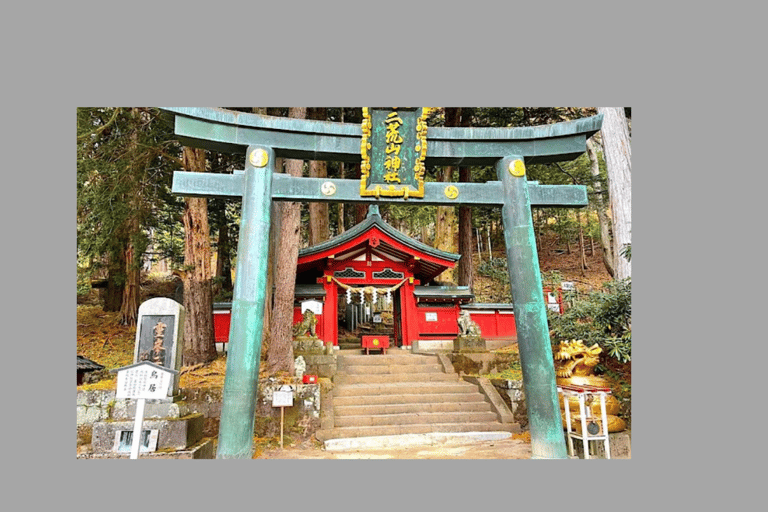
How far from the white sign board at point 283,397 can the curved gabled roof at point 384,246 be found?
16.8 ft

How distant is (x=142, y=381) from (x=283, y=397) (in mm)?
3037

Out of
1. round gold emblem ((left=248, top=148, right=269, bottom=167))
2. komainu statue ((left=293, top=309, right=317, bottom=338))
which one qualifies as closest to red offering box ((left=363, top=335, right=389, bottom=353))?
komainu statue ((left=293, top=309, right=317, bottom=338))

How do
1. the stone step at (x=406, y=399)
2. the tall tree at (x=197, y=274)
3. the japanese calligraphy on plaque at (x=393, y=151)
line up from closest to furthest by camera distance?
1. the japanese calligraphy on plaque at (x=393, y=151)
2. the stone step at (x=406, y=399)
3. the tall tree at (x=197, y=274)

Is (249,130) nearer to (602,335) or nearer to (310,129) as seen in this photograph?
(310,129)

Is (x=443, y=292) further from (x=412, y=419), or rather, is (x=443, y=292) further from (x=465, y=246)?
(x=412, y=419)

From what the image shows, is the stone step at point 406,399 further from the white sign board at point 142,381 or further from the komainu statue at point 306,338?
the white sign board at point 142,381

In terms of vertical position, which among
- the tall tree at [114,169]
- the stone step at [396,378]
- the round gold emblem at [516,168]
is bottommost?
the stone step at [396,378]

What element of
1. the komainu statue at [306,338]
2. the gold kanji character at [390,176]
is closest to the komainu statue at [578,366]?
the gold kanji character at [390,176]

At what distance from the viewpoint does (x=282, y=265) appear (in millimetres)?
8852

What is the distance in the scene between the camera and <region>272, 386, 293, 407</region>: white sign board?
6.98 metres

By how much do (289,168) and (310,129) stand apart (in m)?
3.92

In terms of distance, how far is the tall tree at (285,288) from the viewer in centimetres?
850

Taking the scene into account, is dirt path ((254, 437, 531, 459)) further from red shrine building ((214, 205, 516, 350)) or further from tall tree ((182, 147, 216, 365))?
red shrine building ((214, 205, 516, 350))

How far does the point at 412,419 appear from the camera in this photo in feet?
25.4
